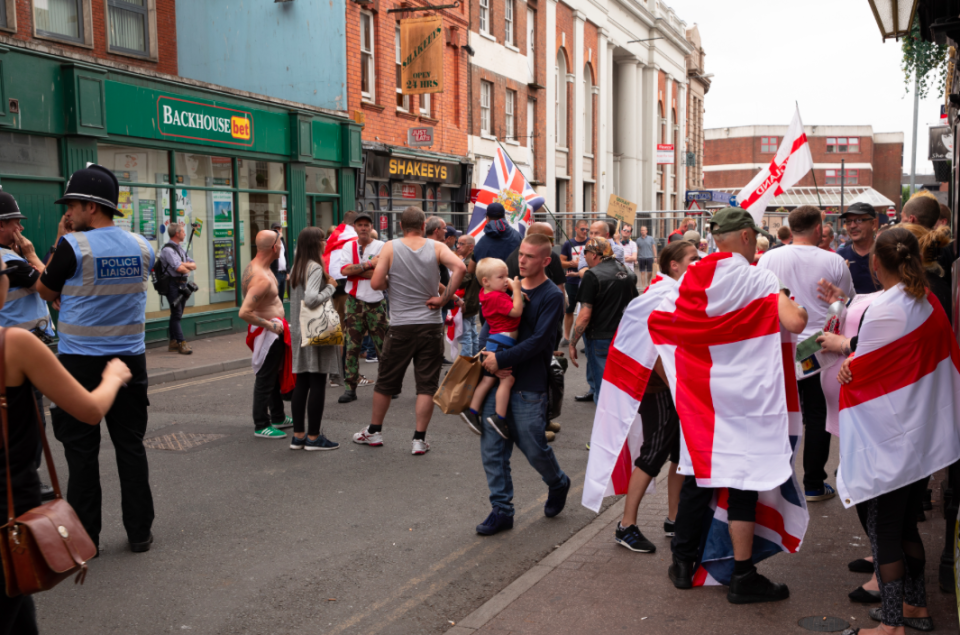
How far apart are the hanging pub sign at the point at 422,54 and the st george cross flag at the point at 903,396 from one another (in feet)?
59.7

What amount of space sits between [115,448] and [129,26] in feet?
47.9

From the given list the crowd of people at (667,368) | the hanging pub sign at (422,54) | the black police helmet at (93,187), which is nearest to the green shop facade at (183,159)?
the hanging pub sign at (422,54)

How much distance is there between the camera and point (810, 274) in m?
5.77

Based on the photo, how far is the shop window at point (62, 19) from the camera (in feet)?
48.6

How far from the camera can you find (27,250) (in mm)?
6852

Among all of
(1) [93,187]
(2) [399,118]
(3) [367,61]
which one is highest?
(3) [367,61]

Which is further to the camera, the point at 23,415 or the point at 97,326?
the point at 97,326

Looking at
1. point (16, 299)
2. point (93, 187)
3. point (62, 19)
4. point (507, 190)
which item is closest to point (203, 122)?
point (62, 19)

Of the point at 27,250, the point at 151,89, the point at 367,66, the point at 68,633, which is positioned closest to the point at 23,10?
the point at 151,89

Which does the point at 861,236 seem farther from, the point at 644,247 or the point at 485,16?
the point at 485,16

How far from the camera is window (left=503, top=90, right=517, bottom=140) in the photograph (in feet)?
93.3

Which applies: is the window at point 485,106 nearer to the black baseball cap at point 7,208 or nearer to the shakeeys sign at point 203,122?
the shakeeys sign at point 203,122

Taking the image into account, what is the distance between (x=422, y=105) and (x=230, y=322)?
9692 mm

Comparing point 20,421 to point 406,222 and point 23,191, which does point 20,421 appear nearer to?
point 406,222
